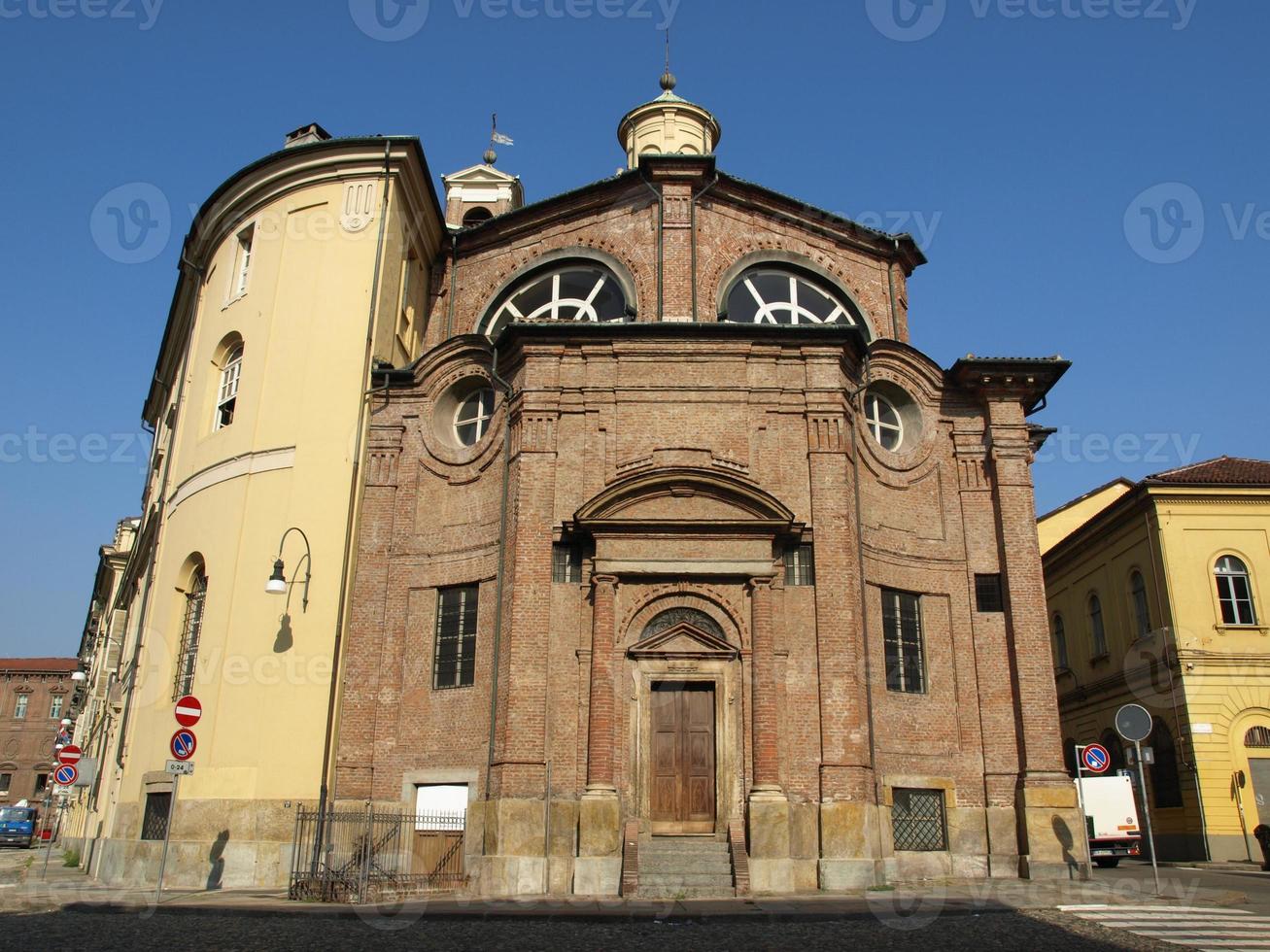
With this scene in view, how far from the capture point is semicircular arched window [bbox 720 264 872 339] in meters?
22.7

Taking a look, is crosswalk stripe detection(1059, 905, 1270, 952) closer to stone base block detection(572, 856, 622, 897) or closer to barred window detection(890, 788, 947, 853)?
barred window detection(890, 788, 947, 853)

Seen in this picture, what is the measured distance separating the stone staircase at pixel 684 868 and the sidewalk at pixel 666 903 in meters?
0.44

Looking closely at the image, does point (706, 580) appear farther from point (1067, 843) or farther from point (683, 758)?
point (1067, 843)

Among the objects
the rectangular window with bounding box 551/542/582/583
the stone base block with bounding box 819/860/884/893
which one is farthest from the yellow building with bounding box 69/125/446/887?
the stone base block with bounding box 819/860/884/893

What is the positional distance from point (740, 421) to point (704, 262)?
453cm

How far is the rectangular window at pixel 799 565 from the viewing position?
18453 mm

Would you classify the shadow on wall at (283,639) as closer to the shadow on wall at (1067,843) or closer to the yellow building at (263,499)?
the yellow building at (263,499)

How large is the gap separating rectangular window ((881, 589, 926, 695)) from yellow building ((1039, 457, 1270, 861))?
1296 cm

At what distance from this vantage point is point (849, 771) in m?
17.2

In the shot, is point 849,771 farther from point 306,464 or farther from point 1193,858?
point 1193,858

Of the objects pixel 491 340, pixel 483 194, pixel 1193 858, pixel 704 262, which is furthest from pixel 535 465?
pixel 1193 858

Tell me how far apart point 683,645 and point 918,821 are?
5.25 metres

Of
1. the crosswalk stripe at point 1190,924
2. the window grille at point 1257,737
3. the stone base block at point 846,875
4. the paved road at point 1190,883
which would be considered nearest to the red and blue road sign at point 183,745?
the stone base block at point 846,875

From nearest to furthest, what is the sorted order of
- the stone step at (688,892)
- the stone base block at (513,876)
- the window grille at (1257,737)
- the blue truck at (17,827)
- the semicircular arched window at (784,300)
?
the stone step at (688,892)
the stone base block at (513,876)
the semicircular arched window at (784,300)
the window grille at (1257,737)
the blue truck at (17,827)
